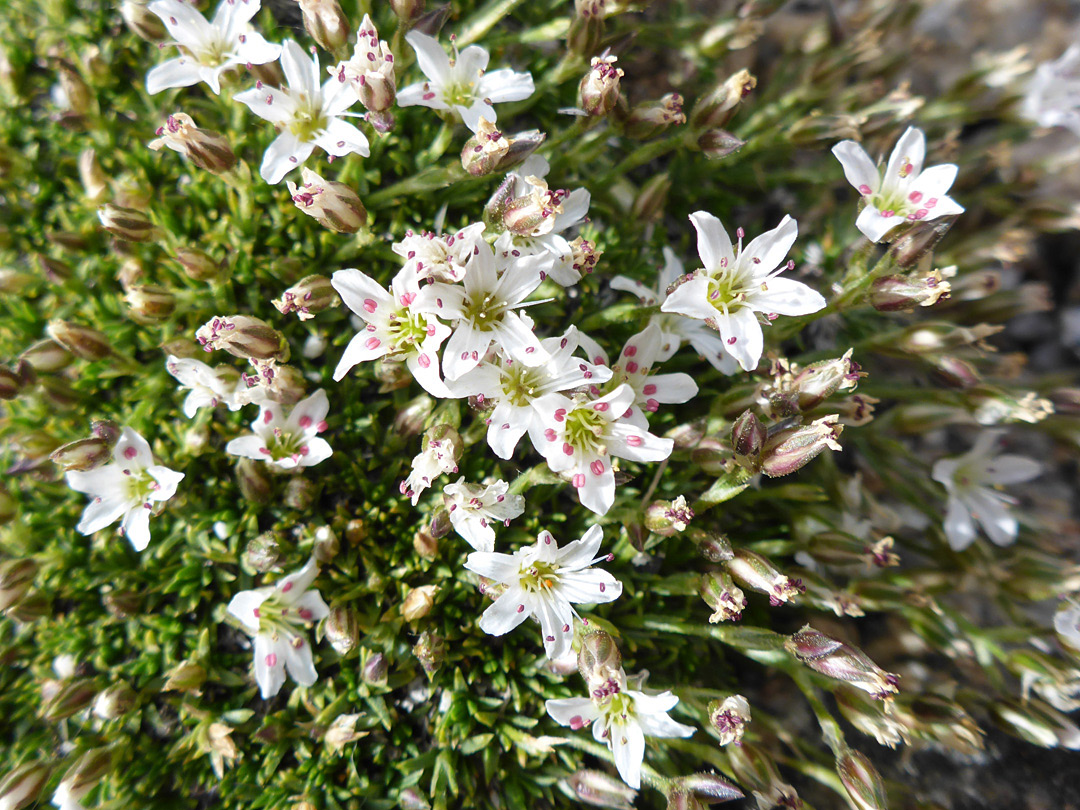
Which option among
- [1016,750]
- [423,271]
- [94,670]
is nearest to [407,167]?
[423,271]

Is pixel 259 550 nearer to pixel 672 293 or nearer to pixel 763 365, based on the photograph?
pixel 672 293

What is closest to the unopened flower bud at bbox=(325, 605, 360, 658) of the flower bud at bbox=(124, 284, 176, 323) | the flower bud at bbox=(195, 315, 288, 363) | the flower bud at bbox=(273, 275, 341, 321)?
the flower bud at bbox=(195, 315, 288, 363)

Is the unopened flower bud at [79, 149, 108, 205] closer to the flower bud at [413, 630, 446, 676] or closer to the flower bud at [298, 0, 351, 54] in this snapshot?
the flower bud at [298, 0, 351, 54]

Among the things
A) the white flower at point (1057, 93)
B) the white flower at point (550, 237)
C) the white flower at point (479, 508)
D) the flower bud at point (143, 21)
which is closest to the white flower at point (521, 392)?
the white flower at point (479, 508)

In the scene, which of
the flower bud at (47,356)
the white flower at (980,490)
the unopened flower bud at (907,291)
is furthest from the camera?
the white flower at (980,490)

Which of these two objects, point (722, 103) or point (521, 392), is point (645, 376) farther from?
point (722, 103)

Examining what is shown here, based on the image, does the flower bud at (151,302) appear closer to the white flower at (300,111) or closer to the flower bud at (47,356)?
the flower bud at (47,356)
